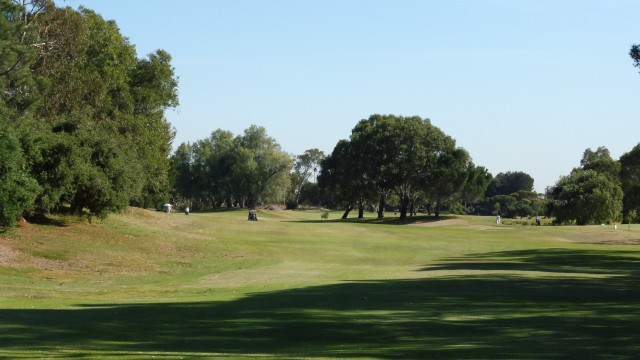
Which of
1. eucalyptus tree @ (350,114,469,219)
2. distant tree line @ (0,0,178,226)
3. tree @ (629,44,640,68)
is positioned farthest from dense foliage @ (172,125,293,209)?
tree @ (629,44,640,68)

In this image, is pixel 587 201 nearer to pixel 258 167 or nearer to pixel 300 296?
pixel 258 167

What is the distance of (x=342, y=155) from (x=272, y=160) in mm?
44550

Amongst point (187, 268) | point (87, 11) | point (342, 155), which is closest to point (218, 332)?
point (187, 268)

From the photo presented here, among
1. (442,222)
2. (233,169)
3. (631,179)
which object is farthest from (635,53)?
(233,169)

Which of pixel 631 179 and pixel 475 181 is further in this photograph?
pixel 631 179

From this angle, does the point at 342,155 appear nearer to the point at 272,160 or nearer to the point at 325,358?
the point at 272,160

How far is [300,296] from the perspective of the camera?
92.3ft

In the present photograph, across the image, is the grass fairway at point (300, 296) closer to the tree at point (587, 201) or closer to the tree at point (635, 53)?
the tree at point (635, 53)

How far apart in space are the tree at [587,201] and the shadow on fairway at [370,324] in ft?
258

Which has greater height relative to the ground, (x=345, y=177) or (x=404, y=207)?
(x=345, y=177)

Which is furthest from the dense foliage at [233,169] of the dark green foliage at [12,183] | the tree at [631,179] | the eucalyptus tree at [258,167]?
the dark green foliage at [12,183]

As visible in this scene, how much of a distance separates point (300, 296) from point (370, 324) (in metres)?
7.83

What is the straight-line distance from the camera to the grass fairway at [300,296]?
55.6ft

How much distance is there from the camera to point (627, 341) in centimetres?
1700
